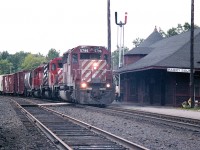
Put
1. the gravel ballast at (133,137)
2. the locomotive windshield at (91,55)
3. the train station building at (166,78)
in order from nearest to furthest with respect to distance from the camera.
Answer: the gravel ballast at (133,137) < the locomotive windshield at (91,55) < the train station building at (166,78)

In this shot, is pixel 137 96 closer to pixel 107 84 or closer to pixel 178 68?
pixel 178 68

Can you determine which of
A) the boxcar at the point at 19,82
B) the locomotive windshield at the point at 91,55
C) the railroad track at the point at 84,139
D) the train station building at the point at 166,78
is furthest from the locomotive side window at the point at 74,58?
the boxcar at the point at 19,82

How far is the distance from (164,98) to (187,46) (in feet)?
15.3

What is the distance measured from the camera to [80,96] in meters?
24.0

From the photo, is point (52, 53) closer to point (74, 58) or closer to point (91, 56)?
point (91, 56)

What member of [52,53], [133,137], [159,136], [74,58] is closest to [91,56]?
[74,58]

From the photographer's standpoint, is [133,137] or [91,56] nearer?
[133,137]

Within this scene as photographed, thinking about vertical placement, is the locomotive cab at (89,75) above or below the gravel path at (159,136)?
above

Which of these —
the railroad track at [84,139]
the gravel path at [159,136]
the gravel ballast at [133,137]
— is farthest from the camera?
the gravel path at [159,136]

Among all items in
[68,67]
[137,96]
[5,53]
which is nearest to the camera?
[68,67]

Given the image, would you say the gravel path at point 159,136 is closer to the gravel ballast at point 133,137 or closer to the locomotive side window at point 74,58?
the gravel ballast at point 133,137

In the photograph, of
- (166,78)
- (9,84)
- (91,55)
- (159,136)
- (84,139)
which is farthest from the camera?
(9,84)

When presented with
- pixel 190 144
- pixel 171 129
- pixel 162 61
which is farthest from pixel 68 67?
pixel 190 144

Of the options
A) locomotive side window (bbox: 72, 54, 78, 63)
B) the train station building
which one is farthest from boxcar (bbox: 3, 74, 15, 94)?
locomotive side window (bbox: 72, 54, 78, 63)
